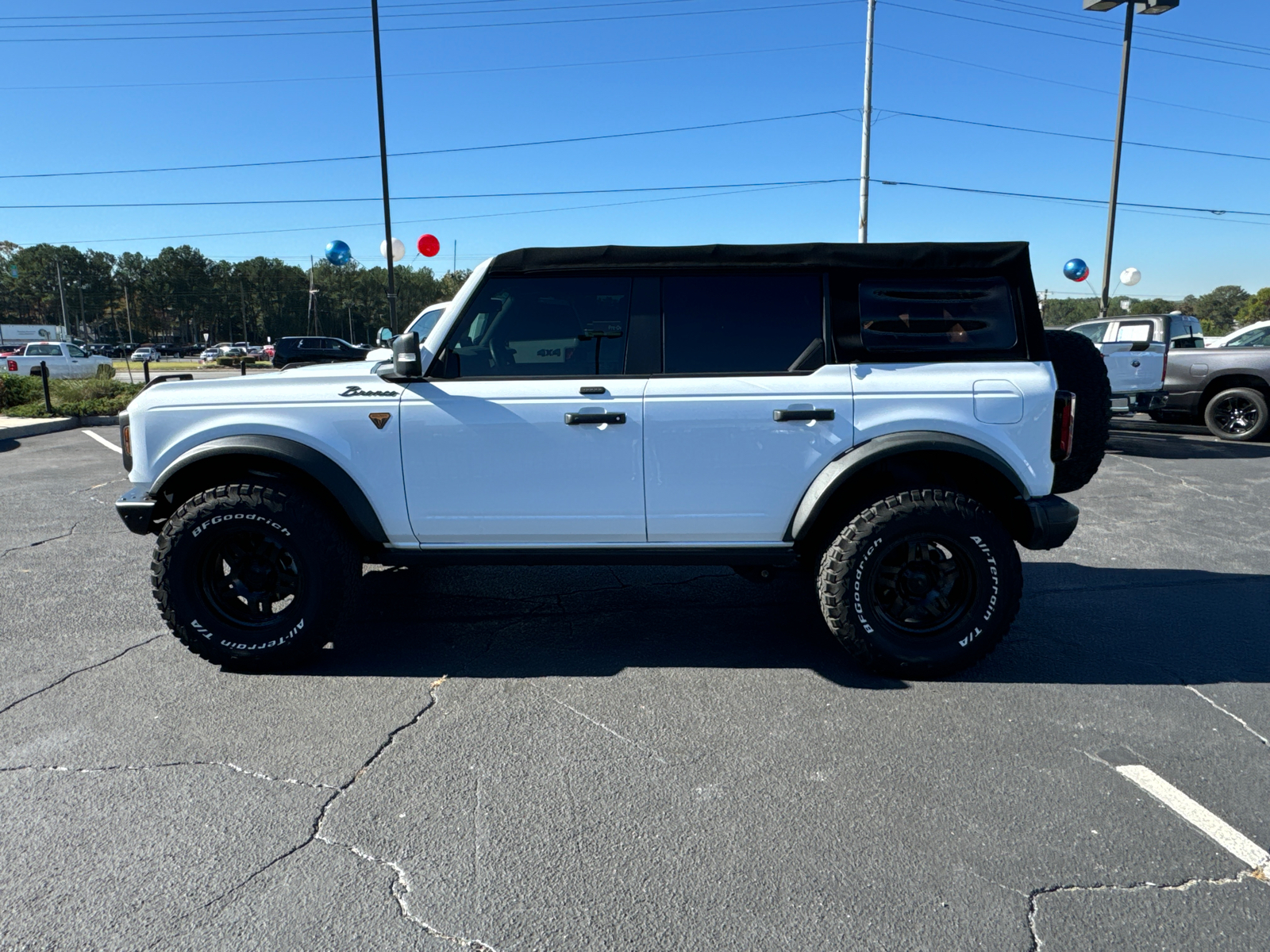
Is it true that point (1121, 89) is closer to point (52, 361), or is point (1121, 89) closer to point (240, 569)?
point (240, 569)

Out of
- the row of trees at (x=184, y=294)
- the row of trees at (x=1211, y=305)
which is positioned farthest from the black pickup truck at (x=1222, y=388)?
the row of trees at (x=184, y=294)

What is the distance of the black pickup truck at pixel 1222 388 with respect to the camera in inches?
458

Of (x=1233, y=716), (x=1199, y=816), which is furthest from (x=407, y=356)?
(x=1233, y=716)

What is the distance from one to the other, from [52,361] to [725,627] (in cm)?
3346

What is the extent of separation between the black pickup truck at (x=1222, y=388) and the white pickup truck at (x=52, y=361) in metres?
31.7

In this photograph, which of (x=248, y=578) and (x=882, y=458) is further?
(x=248, y=578)

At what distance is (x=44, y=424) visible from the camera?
13.8 metres

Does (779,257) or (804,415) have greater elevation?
(779,257)

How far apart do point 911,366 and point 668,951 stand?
8.63 feet

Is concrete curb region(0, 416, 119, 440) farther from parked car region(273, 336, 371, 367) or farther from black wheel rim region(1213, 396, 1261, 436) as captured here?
black wheel rim region(1213, 396, 1261, 436)

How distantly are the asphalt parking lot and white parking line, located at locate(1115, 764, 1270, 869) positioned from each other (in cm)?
3

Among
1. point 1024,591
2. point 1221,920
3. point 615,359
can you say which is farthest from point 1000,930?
point 1024,591

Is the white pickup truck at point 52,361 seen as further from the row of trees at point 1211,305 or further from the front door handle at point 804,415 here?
the row of trees at point 1211,305

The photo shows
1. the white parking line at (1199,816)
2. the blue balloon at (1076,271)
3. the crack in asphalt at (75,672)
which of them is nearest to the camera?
the white parking line at (1199,816)
